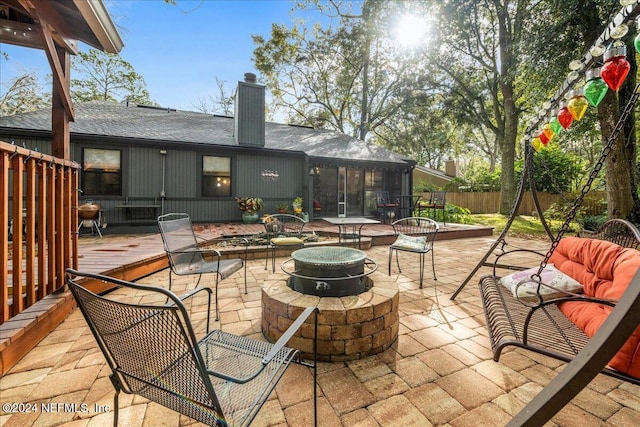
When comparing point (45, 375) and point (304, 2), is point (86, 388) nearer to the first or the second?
point (45, 375)

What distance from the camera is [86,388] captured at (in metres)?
1.72

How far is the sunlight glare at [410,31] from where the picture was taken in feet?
38.3

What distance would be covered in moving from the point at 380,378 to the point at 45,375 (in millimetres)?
2275

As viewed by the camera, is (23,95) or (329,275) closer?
(329,275)

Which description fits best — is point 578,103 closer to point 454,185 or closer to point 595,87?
point 595,87

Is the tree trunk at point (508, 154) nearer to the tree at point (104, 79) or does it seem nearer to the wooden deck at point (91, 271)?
the wooden deck at point (91, 271)

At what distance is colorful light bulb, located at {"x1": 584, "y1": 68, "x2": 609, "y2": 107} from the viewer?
1686mm

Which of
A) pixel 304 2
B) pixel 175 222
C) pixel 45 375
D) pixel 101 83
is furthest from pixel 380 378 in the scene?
pixel 101 83

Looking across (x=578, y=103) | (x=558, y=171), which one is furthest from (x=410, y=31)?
(x=578, y=103)

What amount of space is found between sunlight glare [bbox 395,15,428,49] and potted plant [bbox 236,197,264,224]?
1039cm

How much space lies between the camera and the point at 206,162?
8.53 meters

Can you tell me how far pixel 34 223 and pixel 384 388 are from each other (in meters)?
2.96

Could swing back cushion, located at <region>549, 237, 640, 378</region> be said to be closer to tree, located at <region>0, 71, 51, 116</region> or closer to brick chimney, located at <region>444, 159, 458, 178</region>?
brick chimney, located at <region>444, 159, 458, 178</region>

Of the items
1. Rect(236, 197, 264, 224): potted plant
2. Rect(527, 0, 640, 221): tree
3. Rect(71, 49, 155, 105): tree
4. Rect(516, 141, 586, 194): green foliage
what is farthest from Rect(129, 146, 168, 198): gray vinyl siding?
Rect(516, 141, 586, 194): green foliage
